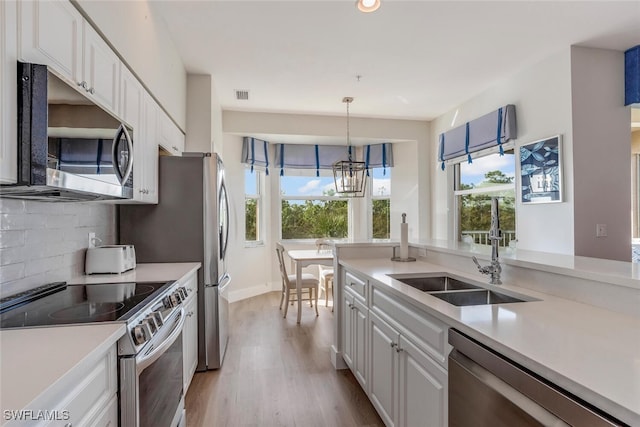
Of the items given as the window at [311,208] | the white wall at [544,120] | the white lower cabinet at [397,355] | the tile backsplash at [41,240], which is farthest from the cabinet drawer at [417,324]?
the window at [311,208]

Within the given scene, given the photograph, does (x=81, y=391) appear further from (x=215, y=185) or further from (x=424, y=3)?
(x=424, y=3)

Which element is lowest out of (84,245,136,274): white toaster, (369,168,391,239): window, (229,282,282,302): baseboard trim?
(229,282,282,302): baseboard trim

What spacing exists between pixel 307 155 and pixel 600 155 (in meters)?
3.85

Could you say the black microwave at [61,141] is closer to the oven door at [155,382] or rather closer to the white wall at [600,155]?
the oven door at [155,382]

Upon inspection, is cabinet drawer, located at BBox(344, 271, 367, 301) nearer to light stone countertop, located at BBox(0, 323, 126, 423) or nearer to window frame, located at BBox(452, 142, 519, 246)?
light stone countertop, located at BBox(0, 323, 126, 423)

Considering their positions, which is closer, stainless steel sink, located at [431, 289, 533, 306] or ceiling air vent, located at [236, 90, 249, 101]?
stainless steel sink, located at [431, 289, 533, 306]

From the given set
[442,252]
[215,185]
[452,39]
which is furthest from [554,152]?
[215,185]

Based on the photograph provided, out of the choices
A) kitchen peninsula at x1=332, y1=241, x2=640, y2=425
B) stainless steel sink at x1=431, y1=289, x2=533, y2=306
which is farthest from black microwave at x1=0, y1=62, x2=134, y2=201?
stainless steel sink at x1=431, y1=289, x2=533, y2=306

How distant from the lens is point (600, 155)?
312 cm

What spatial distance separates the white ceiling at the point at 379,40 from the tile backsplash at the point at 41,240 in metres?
1.68

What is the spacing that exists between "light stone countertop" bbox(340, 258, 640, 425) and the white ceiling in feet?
7.25

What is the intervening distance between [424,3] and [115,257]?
2765mm

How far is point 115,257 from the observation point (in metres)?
2.12

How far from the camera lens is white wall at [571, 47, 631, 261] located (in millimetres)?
3082
